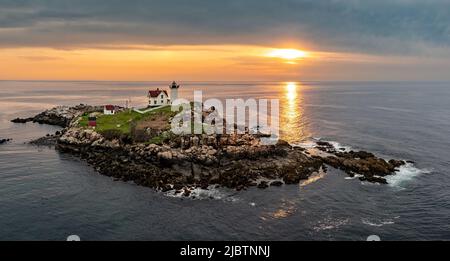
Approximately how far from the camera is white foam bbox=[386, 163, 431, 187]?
62231 millimetres

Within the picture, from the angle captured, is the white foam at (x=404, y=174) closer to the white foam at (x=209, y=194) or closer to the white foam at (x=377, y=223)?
the white foam at (x=377, y=223)

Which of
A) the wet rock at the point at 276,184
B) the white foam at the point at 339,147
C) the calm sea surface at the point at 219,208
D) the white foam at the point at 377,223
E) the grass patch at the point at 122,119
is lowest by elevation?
the white foam at the point at 377,223

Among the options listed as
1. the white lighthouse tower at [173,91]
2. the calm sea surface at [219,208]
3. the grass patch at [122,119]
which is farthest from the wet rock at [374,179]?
the white lighthouse tower at [173,91]

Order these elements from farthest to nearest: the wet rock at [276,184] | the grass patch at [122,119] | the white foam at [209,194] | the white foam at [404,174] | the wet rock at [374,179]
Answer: the grass patch at [122,119] → the white foam at [404,174] → the wet rock at [374,179] → the wet rock at [276,184] → the white foam at [209,194]

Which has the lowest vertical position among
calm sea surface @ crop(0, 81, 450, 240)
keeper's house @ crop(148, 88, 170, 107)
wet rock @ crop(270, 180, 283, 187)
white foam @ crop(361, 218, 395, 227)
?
white foam @ crop(361, 218, 395, 227)

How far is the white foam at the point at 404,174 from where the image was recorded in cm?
6223

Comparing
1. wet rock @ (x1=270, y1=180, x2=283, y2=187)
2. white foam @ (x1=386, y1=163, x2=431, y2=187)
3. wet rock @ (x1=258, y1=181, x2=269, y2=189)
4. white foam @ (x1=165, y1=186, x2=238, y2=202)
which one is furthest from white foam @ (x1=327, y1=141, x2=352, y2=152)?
white foam @ (x1=165, y1=186, x2=238, y2=202)

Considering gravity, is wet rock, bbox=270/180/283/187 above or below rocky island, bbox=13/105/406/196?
below

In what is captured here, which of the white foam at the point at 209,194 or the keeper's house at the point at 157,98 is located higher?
the keeper's house at the point at 157,98

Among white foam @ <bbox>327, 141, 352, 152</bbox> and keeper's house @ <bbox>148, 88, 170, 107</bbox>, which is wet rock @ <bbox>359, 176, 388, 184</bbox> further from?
keeper's house @ <bbox>148, 88, 170, 107</bbox>

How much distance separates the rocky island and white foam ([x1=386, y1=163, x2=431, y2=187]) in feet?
3.55

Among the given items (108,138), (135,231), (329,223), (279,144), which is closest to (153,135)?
(108,138)

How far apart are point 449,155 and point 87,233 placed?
71.6 metres

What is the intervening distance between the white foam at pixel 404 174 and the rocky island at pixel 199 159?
3.55 ft
